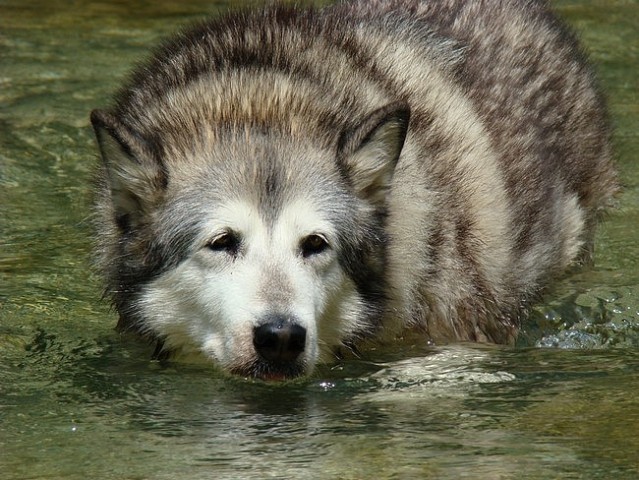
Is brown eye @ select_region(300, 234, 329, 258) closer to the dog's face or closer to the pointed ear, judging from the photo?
the dog's face

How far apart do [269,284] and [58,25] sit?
9.00 m

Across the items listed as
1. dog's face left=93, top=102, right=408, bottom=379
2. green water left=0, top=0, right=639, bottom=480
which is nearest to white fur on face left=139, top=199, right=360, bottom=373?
dog's face left=93, top=102, right=408, bottom=379

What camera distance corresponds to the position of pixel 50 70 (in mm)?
13055

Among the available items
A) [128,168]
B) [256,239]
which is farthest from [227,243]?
[128,168]

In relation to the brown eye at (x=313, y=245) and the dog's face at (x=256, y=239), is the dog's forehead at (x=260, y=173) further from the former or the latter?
the brown eye at (x=313, y=245)

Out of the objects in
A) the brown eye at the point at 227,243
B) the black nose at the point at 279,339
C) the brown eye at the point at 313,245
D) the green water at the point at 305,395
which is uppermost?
the brown eye at the point at 227,243

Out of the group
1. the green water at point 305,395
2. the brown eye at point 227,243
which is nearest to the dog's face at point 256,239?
the brown eye at point 227,243

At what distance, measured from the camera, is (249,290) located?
20.5 feet

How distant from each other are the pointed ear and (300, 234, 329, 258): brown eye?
1.45 feet

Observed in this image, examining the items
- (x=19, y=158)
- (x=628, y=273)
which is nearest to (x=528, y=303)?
(x=628, y=273)

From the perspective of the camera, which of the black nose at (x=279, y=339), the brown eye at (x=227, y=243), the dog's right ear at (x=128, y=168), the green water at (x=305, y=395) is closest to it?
the green water at (x=305, y=395)

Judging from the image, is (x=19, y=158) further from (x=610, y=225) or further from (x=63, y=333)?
(x=610, y=225)

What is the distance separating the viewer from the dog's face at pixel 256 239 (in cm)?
630

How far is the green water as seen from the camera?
557 centimetres
